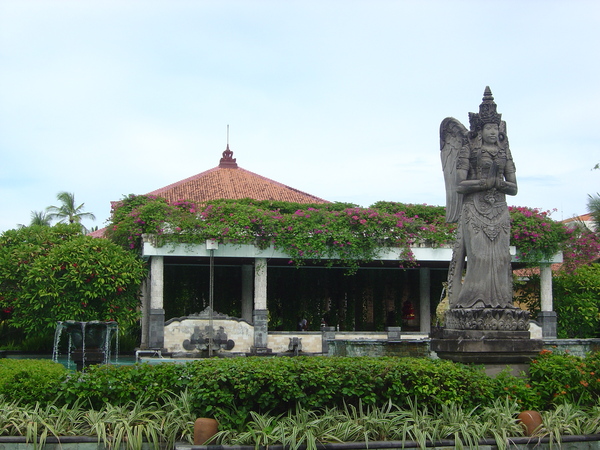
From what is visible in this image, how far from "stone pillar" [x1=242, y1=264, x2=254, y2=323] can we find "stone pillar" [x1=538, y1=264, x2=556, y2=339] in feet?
33.2

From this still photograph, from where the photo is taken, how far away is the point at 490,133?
9242mm

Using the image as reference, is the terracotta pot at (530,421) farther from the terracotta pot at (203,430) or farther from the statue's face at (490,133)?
the statue's face at (490,133)

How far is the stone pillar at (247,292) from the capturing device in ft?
84.8

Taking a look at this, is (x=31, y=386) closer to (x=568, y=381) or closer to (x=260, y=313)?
(x=568, y=381)

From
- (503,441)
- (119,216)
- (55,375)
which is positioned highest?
(119,216)

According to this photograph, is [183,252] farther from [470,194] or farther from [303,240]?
[470,194]

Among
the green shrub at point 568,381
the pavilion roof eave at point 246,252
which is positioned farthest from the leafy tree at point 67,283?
the green shrub at point 568,381

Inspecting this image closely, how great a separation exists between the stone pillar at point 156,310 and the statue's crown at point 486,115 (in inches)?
555

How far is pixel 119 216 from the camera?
80.5 feet

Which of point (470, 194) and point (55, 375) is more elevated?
point (470, 194)

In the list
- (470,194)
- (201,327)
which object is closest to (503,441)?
(470,194)

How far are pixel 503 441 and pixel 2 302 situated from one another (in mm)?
17972

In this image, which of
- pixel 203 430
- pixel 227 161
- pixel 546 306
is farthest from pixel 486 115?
pixel 227 161

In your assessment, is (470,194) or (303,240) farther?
(303,240)
